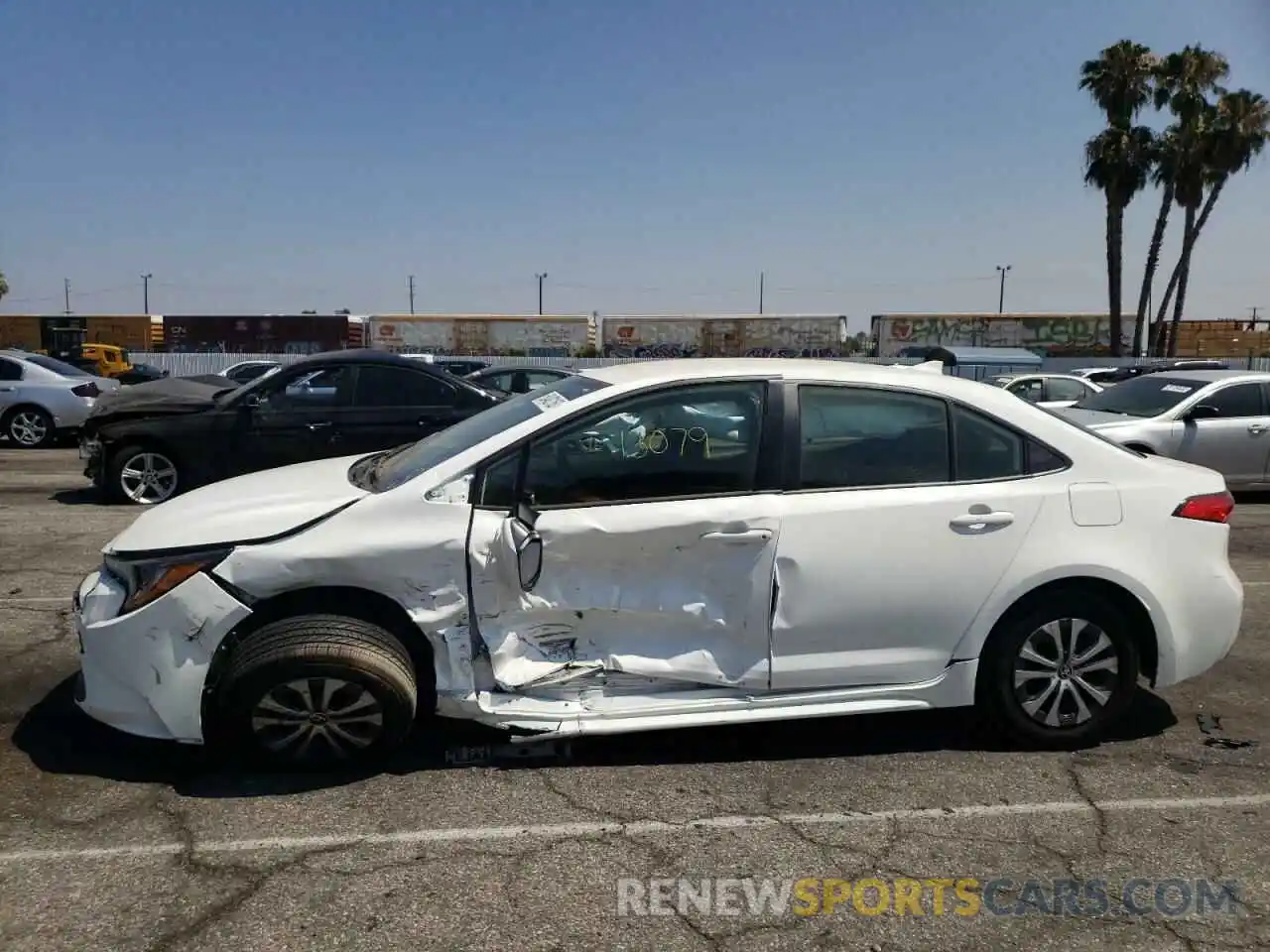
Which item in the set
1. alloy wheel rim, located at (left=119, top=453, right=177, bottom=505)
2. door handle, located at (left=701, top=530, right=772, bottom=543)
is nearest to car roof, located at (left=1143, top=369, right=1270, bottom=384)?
door handle, located at (left=701, top=530, right=772, bottom=543)

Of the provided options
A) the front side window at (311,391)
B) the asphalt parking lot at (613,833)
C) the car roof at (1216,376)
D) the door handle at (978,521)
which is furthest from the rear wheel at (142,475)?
the car roof at (1216,376)

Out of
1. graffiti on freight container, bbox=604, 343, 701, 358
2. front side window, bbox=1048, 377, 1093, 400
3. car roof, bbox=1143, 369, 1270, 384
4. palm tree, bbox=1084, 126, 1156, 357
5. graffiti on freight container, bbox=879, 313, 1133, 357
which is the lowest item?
front side window, bbox=1048, 377, 1093, 400

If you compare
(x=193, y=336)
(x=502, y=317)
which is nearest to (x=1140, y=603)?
(x=502, y=317)

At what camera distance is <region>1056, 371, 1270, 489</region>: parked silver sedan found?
10.7 meters

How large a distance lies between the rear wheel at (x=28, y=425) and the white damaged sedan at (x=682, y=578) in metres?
13.2

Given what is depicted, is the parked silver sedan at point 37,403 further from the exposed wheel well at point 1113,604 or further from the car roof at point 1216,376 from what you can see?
the car roof at point 1216,376

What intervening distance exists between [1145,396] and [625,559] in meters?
9.72

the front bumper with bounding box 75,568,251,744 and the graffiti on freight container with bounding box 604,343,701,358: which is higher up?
the graffiti on freight container with bounding box 604,343,701,358

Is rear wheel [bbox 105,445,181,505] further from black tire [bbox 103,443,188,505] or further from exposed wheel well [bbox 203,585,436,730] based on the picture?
exposed wheel well [bbox 203,585,436,730]

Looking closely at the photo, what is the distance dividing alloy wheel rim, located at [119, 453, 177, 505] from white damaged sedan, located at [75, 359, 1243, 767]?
20.5 ft

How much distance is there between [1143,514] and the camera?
4.10m

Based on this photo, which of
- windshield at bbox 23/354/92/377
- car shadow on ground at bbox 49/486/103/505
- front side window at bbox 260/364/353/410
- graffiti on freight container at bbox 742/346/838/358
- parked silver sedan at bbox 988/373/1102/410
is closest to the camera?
front side window at bbox 260/364/353/410

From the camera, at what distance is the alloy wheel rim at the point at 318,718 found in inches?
143

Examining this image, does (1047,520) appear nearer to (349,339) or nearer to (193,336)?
(349,339)
